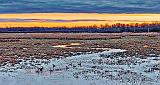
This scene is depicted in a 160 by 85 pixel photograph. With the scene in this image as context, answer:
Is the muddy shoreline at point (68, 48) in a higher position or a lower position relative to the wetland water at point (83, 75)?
lower

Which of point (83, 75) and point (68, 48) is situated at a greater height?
point (83, 75)

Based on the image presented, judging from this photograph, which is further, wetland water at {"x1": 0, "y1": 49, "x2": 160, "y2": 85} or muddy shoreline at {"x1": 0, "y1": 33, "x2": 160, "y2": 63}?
muddy shoreline at {"x1": 0, "y1": 33, "x2": 160, "y2": 63}

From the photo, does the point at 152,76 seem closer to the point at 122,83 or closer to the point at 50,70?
the point at 122,83

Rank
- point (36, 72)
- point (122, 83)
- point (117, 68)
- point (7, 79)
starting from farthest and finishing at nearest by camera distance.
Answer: point (117, 68), point (36, 72), point (7, 79), point (122, 83)

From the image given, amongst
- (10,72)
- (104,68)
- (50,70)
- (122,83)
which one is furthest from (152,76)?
(10,72)

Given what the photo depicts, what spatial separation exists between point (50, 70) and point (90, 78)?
16.9 ft

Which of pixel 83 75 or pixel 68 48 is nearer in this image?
pixel 83 75

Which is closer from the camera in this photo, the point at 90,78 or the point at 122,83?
the point at 122,83

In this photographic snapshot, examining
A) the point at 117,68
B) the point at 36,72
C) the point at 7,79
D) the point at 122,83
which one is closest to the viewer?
the point at 122,83

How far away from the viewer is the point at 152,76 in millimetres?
26078

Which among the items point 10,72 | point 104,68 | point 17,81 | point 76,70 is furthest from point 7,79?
point 104,68

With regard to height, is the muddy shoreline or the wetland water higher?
the wetland water

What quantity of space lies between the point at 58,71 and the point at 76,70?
1.26 metres

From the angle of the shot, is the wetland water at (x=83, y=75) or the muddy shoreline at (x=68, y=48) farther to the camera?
the muddy shoreline at (x=68, y=48)
